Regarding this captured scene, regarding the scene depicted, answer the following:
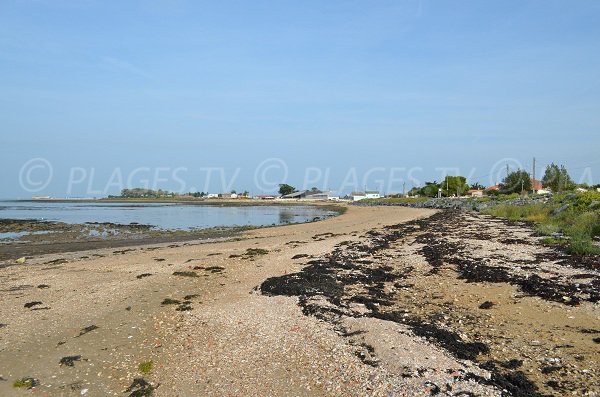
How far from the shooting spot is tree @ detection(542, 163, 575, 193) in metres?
55.8

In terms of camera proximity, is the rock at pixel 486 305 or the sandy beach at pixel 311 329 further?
the rock at pixel 486 305

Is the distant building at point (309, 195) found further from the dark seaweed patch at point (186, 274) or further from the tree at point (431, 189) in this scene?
the dark seaweed patch at point (186, 274)

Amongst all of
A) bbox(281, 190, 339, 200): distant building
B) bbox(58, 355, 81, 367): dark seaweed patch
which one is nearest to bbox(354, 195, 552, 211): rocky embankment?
bbox(58, 355, 81, 367): dark seaweed patch

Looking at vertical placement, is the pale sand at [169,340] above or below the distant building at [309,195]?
below

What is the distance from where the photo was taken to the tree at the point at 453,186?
101500 millimetres

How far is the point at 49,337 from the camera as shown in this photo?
6.98m

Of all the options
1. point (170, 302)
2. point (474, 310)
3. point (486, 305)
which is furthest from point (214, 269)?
point (486, 305)

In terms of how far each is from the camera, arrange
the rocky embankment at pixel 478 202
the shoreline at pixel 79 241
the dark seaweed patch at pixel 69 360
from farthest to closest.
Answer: the rocky embankment at pixel 478 202 → the shoreline at pixel 79 241 → the dark seaweed patch at pixel 69 360

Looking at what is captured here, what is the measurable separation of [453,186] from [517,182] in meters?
29.0

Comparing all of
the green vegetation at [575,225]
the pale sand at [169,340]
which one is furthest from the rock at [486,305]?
the green vegetation at [575,225]

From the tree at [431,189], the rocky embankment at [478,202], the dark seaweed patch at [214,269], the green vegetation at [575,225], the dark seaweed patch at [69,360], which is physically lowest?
the dark seaweed patch at [69,360]

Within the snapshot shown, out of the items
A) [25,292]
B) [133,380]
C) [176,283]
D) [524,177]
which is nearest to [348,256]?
[176,283]

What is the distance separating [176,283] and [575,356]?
8.74m

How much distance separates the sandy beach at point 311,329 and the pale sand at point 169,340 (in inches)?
1.1
